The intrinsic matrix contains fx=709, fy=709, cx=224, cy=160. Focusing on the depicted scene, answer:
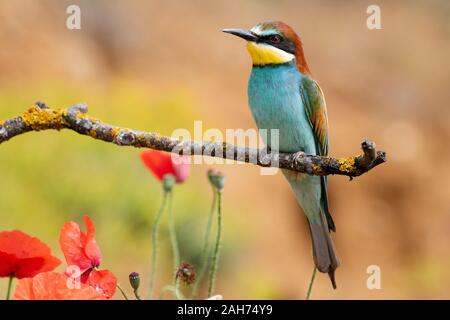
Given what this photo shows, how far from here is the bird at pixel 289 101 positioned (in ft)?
4.50

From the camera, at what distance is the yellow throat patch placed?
1.37m

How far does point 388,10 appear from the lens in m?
4.24

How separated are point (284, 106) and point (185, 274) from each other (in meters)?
0.69

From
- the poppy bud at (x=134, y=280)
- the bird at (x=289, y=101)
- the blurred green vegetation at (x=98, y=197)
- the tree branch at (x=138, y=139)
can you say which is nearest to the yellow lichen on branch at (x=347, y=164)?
the tree branch at (x=138, y=139)

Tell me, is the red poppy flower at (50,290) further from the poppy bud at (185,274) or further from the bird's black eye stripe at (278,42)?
the bird's black eye stripe at (278,42)

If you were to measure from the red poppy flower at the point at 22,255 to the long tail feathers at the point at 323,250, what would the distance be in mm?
406

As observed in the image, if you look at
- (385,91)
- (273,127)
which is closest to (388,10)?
(385,91)

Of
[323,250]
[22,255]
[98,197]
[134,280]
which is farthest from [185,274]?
[98,197]

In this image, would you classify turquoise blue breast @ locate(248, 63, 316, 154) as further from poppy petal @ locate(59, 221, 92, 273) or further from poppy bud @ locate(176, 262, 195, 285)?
poppy petal @ locate(59, 221, 92, 273)

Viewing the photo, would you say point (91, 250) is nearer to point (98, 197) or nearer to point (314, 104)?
point (314, 104)

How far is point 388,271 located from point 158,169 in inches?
97.3

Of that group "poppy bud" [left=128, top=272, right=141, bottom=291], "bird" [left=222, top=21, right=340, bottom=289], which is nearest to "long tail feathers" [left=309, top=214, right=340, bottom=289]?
"bird" [left=222, top=21, right=340, bottom=289]

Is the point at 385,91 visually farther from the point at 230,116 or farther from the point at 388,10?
the point at 230,116

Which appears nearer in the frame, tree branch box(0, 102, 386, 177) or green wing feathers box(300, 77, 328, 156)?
tree branch box(0, 102, 386, 177)
